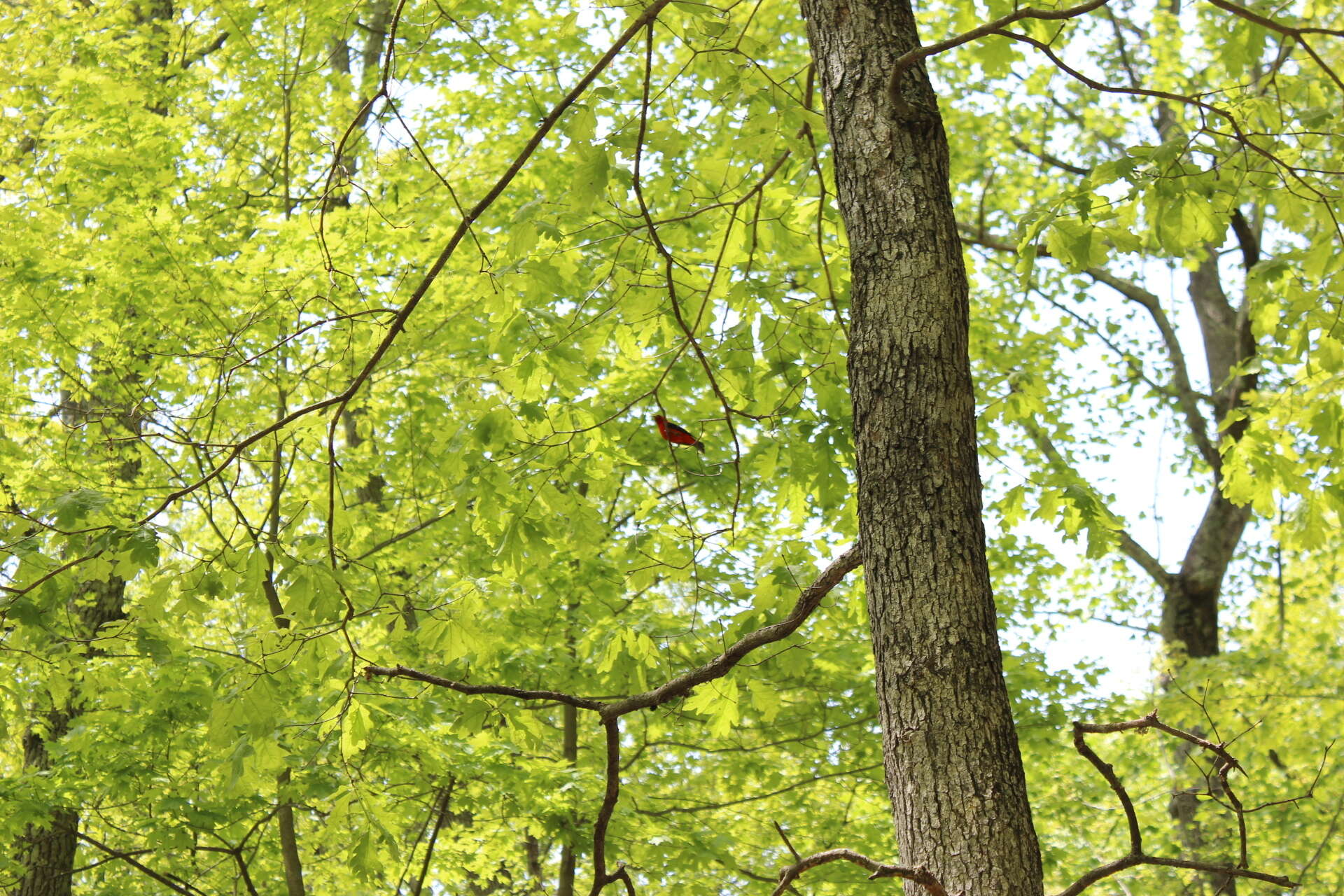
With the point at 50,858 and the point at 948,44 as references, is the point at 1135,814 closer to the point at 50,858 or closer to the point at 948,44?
the point at 948,44

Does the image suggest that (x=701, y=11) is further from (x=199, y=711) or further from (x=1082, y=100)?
(x=1082, y=100)

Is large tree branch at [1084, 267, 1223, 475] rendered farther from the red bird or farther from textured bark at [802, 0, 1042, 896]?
textured bark at [802, 0, 1042, 896]

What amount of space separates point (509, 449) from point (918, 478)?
1.75 m

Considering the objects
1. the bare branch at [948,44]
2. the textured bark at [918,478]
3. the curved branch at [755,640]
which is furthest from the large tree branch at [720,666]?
the bare branch at [948,44]

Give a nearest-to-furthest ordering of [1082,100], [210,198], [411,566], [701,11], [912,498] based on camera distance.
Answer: [912,498] → [701,11] → [210,198] → [411,566] → [1082,100]

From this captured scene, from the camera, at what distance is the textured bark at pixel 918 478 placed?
6.59ft

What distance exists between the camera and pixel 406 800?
19.8 feet

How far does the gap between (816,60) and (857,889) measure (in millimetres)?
5174

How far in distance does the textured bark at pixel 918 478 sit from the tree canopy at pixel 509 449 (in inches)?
5.5

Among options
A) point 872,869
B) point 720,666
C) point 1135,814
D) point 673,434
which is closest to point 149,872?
point 673,434

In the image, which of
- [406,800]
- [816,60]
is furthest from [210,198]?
[816,60]

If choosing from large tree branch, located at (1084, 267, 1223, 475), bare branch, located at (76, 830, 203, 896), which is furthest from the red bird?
large tree branch, located at (1084, 267, 1223, 475)

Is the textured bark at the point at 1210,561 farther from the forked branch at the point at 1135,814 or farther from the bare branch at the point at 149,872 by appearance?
the forked branch at the point at 1135,814

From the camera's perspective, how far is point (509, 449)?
3.63 meters
